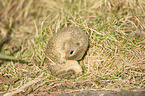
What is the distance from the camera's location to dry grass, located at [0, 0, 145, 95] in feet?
7.05

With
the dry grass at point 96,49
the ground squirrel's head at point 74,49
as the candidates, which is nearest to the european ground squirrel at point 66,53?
the ground squirrel's head at point 74,49

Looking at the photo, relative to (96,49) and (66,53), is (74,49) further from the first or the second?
(96,49)

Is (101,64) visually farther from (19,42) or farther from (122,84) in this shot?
(19,42)

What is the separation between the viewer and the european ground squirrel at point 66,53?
7.11 feet

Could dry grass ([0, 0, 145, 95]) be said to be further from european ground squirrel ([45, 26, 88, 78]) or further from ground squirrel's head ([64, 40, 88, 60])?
ground squirrel's head ([64, 40, 88, 60])

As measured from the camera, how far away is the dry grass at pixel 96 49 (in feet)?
7.05

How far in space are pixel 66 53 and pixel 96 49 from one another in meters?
0.56

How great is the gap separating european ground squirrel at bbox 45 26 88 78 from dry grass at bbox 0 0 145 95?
13 centimetres

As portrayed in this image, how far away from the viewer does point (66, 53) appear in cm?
217

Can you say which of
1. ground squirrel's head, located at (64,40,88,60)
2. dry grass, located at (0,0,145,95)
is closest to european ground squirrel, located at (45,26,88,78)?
ground squirrel's head, located at (64,40,88,60)

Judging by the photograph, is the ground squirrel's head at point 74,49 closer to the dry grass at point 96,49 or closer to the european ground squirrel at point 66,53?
the european ground squirrel at point 66,53

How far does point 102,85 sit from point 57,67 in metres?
0.62

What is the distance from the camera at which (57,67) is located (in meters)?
2.18

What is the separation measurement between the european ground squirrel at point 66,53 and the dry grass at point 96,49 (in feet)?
0.44
